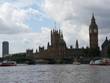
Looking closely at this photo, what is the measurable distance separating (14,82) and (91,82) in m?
11.5

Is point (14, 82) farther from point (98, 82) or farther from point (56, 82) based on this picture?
point (98, 82)

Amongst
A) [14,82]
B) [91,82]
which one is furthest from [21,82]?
[91,82]

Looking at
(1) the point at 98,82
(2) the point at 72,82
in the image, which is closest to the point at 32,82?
(2) the point at 72,82

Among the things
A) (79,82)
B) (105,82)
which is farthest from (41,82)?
(105,82)

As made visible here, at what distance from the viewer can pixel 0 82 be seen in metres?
62.5

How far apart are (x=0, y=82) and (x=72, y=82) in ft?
36.8

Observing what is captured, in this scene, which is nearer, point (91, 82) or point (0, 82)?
point (91, 82)

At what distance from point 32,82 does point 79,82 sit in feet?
23.3

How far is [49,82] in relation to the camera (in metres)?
60.5

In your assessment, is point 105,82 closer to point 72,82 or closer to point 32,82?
point 72,82

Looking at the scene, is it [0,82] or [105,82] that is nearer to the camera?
[105,82]

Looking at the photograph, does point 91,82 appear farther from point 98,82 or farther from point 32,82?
point 32,82

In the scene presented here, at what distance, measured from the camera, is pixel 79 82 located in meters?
59.0

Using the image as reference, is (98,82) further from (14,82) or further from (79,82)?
(14,82)
